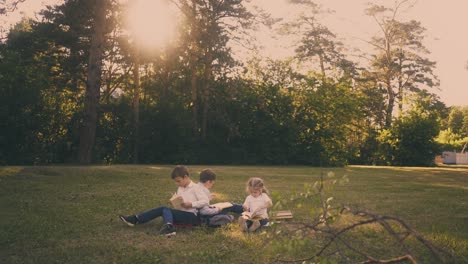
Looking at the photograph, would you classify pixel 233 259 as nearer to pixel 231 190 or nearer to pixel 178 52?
pixel 231 190

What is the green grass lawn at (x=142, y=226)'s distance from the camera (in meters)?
6.22

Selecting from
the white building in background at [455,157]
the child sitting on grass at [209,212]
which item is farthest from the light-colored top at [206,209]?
the white building in background at [455,157]

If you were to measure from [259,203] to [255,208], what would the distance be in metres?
0.13

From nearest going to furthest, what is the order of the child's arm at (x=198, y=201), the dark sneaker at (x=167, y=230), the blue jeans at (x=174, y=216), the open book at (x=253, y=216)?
the dark sneaker at (x=167, y=230) → the open book at (x=253, y=216) → the blue jeans at (x=174, y=216) → the child's arm at (x=198, y=201)

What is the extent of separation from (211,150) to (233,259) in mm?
27520

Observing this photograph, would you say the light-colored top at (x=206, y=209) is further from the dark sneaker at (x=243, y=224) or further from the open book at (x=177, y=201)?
the dark sneaker at (x=243, y=224)

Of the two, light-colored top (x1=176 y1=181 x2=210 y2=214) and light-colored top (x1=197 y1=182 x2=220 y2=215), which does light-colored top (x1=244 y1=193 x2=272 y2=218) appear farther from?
light-colored top (x1=176 y1=181 x2=210 y2=214)

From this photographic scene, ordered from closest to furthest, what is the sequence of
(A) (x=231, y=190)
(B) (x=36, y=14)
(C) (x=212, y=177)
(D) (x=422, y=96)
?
1. (C) (x=212, y=177)
2. (A) (x=231, y=190)
3. (B) (x=36, y=14)
4. (D) (x=422, y=96)

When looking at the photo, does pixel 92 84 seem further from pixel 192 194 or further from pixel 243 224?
pixel 243 224

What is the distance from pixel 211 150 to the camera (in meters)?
33.6

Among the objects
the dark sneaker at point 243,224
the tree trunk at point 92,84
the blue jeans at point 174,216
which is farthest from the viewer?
A: the tree trunk at point 92,84

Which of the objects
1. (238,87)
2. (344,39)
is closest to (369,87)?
(344,39)

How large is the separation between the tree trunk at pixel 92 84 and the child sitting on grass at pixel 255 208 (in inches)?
769

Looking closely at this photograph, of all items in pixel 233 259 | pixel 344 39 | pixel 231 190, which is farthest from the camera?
pixel 344 39
